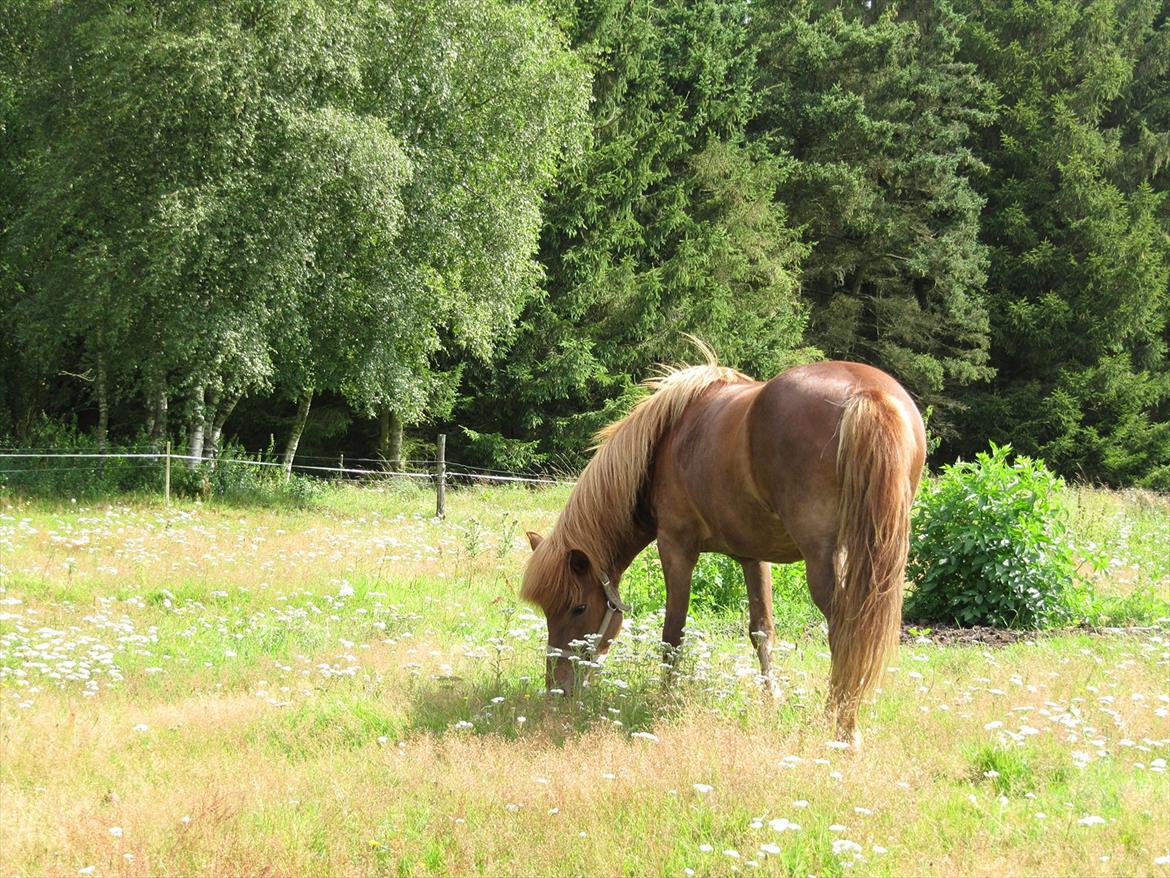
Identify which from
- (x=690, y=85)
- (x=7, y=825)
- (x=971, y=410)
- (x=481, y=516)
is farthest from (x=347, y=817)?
(x=971, y=410)

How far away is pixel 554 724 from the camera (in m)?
5.01

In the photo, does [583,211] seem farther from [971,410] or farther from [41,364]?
[971,410]

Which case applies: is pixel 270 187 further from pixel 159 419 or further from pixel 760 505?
pixel 760 505

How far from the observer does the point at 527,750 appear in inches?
181

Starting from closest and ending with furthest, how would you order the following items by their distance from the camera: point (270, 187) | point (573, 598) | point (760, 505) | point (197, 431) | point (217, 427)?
point (760, 505) → point (573, 598) → point (270, 187) → point (197, 431) → point (217, 427)

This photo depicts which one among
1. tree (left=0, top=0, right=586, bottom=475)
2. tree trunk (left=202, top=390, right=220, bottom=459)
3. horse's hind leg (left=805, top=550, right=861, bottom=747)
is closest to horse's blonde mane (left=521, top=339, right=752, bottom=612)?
horse's hind leg (left=805, top=550, right=861, bottom=747)

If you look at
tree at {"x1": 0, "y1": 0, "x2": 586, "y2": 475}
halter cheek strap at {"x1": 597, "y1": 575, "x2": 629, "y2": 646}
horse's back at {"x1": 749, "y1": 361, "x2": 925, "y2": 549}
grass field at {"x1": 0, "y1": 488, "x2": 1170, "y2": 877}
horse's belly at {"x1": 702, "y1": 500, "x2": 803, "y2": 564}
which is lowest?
grass field at {"x1": 0, "y1": 488, "x2": 1170, "y2": 877}

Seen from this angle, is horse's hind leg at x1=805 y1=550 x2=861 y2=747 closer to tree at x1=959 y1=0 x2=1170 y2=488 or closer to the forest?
the forest

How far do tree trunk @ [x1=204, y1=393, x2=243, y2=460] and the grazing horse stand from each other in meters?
13.3

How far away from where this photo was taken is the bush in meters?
7.80

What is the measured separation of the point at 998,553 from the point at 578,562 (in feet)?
12.7

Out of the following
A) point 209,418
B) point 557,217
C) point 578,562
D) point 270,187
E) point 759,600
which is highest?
point 557,217

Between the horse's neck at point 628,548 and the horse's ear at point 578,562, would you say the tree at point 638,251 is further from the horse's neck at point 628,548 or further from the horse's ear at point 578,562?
the horse's ear at point 578,562

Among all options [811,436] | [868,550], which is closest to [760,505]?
[811,436]
